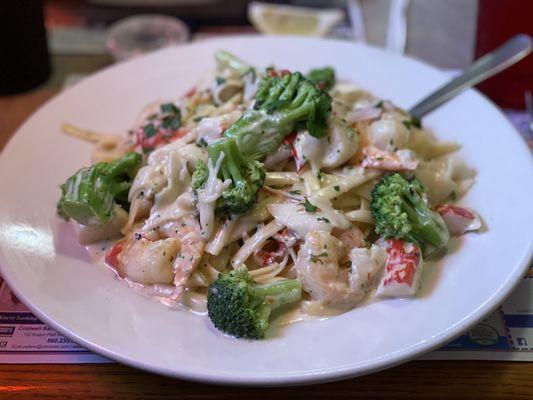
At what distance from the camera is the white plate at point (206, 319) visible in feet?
5.77

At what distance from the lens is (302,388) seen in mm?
1959

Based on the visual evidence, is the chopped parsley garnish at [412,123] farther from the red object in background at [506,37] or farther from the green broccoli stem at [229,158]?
the red object in background at [506,37]

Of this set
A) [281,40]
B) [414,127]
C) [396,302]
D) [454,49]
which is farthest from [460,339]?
[454,49]

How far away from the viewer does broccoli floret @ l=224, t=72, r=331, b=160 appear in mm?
2289

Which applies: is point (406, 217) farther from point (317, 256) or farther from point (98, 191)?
point (98, 191)

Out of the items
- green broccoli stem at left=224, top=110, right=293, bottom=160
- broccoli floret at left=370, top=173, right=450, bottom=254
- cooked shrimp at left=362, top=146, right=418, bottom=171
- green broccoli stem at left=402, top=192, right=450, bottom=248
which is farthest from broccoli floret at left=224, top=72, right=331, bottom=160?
green broccoli stem at left=402, top=192, right=450, bottom=248

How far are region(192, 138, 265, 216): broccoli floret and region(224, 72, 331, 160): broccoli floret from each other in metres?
0.09

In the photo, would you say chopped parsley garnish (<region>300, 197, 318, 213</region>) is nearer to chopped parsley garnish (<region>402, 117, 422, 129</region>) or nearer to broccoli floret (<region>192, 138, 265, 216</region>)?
broccoli floret (<region>192, 138, 265, 216</region>)

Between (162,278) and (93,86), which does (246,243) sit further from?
(93,86)

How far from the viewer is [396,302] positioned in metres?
1.99

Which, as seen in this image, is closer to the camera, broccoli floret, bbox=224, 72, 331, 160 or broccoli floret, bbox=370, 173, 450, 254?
broccoli floret, bbox=370, 173, 450, 254

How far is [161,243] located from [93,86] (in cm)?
132

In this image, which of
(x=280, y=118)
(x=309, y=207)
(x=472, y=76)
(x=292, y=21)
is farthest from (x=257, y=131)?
(x=292, y=21)

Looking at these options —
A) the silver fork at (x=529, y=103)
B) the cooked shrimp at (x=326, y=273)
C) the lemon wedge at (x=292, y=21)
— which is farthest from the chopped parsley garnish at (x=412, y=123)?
the lemon wedge at (x=292, y=21)
